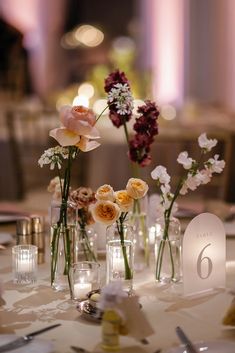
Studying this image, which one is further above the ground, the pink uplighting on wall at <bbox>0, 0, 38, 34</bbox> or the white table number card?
the pink uplighting on wall at <bbox>0, 0, 38, 34</bbox>

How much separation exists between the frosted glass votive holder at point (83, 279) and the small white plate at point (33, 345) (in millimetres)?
256

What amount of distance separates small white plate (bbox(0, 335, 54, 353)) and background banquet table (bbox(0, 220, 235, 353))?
16mm

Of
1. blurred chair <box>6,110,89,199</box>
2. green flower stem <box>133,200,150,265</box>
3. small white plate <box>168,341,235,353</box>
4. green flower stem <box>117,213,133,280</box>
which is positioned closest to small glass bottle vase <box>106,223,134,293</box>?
green flower stem <box>117,213,133,280</box>

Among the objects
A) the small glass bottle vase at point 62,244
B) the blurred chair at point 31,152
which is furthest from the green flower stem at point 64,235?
the blurred chair at point 31,152

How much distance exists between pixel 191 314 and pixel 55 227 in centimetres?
36

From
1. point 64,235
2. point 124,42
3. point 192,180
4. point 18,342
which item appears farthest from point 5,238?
point 124,42

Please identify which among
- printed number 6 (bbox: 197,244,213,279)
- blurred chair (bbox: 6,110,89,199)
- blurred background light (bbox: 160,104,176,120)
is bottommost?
printed number 6 (bbox: 197,244,213,279)

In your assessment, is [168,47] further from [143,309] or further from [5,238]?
[143,309]

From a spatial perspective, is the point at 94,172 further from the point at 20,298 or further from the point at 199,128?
the point at 20,298

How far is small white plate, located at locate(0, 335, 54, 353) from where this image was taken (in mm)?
1100

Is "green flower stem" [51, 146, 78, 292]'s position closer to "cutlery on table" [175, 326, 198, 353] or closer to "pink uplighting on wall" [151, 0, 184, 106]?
"cutlery on table" [175, 326, 198, 353]

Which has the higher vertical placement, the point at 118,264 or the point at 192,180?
the point at 192,180

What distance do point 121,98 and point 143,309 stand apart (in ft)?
1.39

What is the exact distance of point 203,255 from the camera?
145 centimetres
